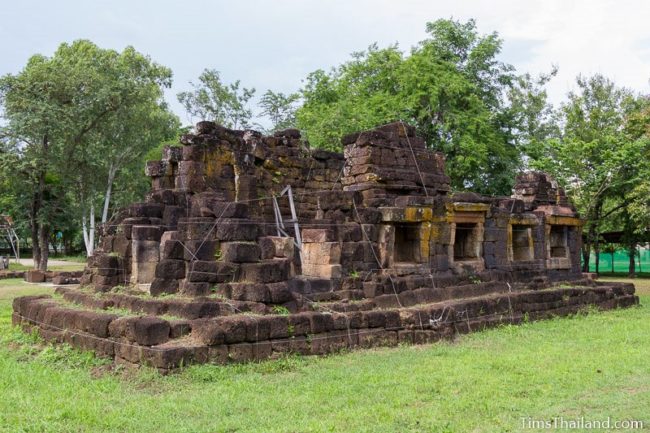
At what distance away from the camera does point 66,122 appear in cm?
2631

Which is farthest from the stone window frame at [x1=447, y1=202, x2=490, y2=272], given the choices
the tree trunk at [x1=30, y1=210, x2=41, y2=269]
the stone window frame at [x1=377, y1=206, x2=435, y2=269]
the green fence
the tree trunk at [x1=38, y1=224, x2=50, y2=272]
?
the green fence

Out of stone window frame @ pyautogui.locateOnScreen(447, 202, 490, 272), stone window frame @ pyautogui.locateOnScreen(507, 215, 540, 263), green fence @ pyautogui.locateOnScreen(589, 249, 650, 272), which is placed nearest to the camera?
stone window frame @ pyautogui.locateOnScreen(447, 202, 490, 272)

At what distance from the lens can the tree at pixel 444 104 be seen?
2498cm

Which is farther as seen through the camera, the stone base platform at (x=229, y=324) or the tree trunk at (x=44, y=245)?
the tree trunk at (x=44, y=245)

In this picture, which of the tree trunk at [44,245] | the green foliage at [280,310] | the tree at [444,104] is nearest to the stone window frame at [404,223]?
the green foliage at [280,310]

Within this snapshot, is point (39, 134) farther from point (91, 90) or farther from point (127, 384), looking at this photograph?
point (127, 384)

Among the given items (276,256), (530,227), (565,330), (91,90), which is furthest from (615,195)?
(91,90)

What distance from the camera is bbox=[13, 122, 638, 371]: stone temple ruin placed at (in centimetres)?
833

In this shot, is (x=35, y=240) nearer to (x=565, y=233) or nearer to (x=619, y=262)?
(x=565, y=233)

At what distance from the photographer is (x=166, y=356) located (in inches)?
284

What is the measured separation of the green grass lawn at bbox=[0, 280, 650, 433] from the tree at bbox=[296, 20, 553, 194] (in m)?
16.6

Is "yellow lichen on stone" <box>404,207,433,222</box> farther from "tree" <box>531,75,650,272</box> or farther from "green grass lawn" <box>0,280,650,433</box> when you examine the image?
"tree" <box>531,75,650,272</box>

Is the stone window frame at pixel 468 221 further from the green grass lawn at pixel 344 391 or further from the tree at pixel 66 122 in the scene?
the tree at pixel 66 122

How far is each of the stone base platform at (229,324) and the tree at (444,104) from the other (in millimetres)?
14247
